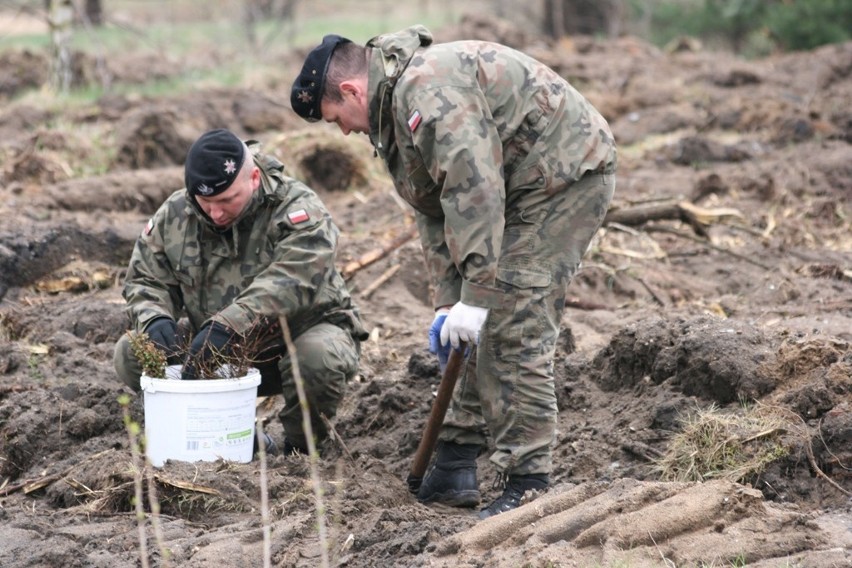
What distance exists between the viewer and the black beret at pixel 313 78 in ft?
13.8

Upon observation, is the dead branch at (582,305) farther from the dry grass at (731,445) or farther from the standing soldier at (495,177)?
the standing soldier at (495,177)

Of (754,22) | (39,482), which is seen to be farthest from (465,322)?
(754,22)

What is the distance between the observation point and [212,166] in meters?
4.89

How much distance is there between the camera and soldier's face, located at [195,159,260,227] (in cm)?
498

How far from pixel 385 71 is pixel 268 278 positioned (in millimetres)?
1232

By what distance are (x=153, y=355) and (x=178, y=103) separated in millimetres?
8833

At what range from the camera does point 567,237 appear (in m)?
4.40

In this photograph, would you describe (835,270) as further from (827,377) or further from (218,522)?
(218,522)

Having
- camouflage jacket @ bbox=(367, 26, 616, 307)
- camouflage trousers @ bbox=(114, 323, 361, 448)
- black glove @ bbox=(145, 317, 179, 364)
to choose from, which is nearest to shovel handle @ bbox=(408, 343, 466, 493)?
camouflage jacket @ bbox=(367, 26, 616, 307)

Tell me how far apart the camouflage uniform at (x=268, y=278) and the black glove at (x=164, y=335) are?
0.05 metres

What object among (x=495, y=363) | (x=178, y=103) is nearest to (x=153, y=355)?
(x=495, y=363)

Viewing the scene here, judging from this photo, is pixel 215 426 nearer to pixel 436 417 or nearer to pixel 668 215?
pixel 436 417

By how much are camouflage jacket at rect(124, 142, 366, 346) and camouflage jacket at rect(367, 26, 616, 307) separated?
0.76m

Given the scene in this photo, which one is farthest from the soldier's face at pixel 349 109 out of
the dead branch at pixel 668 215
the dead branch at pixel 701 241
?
the dead branch at pixel 701 241
